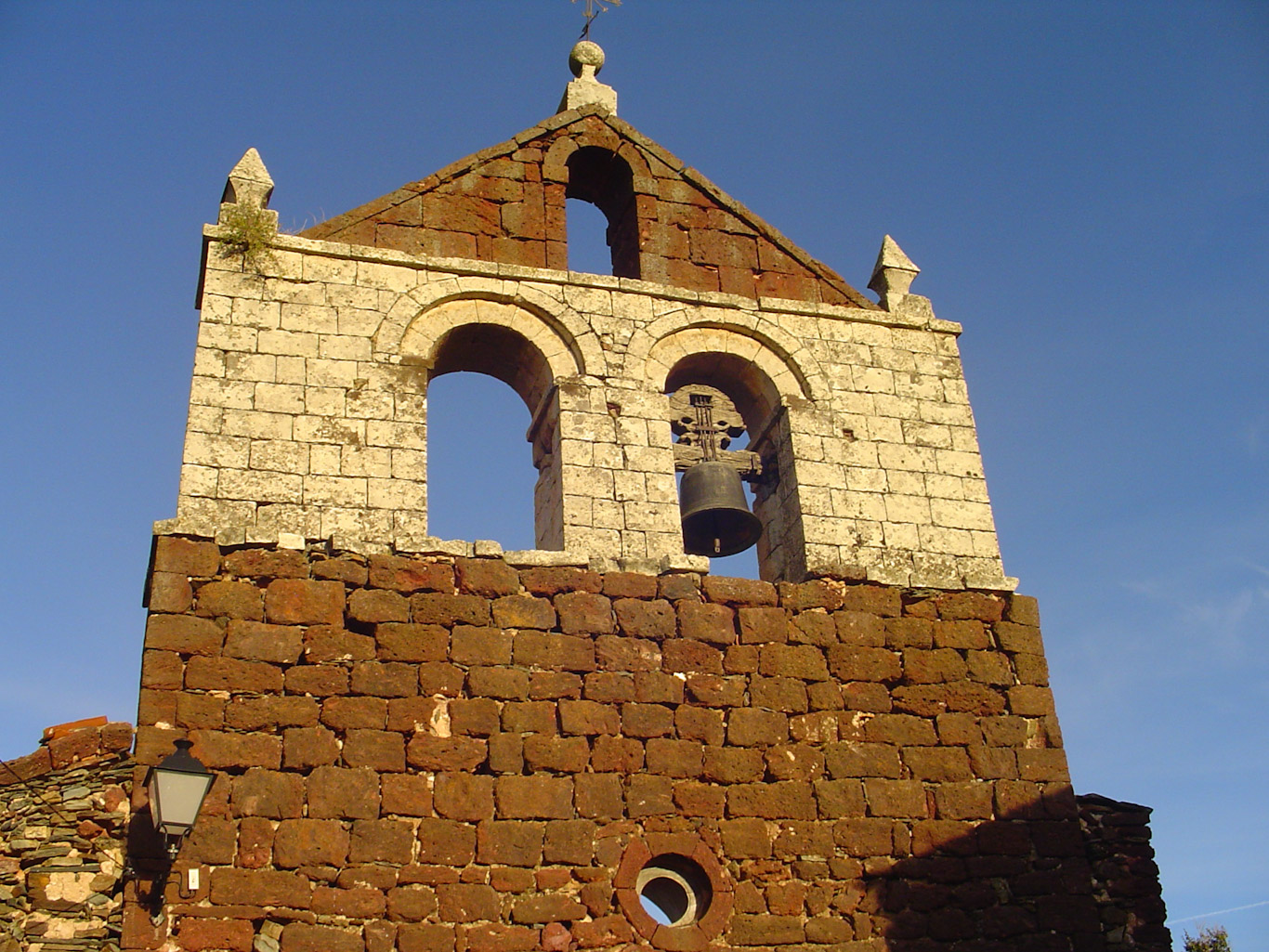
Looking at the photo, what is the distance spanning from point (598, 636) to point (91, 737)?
2.73 metres

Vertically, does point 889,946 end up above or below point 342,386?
below

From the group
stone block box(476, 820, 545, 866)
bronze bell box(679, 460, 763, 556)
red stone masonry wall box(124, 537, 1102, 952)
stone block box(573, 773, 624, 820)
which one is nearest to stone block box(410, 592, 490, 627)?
red stone masonry wall box(124, 537, 1102, 952)

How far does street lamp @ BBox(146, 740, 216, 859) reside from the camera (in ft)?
21.4

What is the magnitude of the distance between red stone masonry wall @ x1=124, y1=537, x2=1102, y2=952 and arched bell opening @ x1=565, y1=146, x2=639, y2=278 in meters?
3.16

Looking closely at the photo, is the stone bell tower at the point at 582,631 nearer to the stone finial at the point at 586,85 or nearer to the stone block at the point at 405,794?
the stone block at the point at 405,794

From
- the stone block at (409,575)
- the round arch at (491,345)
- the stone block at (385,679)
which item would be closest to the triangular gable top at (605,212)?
the round arch at (491,345)

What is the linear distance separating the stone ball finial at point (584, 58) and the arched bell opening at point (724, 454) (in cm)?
306

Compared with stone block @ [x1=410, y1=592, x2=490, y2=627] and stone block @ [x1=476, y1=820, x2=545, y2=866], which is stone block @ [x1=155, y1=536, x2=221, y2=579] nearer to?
stone block @ [x1=410, y1=592, x2=490, y2=627]

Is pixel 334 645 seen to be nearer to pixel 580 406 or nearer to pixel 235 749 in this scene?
pixel 235 749

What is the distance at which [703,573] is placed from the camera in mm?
8391

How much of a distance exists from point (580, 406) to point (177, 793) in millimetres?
3531

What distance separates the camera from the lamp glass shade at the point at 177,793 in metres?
6.51

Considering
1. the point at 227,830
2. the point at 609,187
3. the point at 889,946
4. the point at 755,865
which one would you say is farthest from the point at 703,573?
the point at 609,187

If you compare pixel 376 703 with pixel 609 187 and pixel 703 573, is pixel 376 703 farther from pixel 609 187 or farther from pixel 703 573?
pixel 609 187
